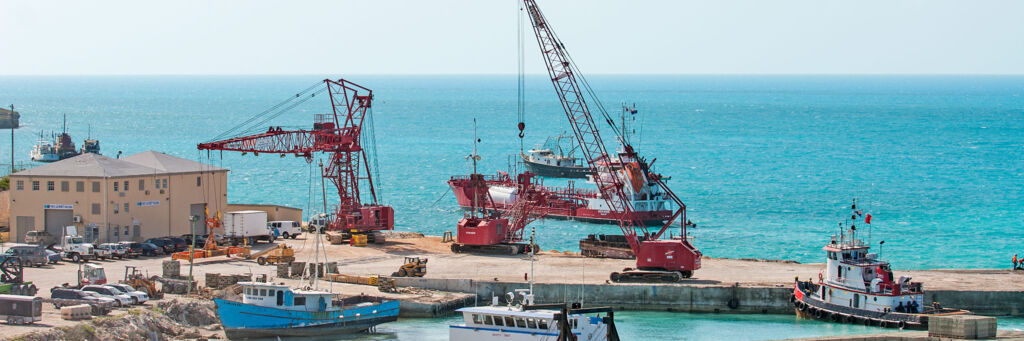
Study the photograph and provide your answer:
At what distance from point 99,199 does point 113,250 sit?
4650mm

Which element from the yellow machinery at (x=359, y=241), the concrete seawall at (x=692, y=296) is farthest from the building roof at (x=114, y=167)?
the concrete seawall at (x=692, y=296)

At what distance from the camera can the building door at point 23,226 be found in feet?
221

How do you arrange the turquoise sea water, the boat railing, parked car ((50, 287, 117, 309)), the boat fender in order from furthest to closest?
the turquoise sea water → the boat fender → the boat railing → parked car ((50, 287, 117, 309))

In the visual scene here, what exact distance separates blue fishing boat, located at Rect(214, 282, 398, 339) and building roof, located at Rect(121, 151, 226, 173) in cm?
2251

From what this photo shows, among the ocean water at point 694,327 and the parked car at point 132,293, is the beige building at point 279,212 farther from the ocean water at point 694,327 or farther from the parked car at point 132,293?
the parked car at point 132,293

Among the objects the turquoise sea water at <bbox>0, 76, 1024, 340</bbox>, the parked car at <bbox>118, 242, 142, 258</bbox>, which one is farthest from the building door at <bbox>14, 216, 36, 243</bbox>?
the turquoise sea water at <bbox>0, 76, 1024, 340</bbox>

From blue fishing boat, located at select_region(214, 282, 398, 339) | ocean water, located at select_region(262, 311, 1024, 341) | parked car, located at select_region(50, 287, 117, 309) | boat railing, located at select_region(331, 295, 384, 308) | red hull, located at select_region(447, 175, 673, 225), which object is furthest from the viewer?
red hull, located at select_region(447, 175, 673, 225)

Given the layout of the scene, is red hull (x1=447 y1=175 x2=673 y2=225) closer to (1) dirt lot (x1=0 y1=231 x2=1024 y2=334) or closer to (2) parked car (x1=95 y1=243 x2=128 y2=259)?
(1) dirt lot (x1=0 y1=231 x2=1024 y2=334)

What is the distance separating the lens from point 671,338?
51500 mm

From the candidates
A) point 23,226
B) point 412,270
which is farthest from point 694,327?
point 23,226

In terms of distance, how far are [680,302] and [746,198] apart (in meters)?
56.6

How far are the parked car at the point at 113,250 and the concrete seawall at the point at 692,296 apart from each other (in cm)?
1653

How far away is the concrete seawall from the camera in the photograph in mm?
56562

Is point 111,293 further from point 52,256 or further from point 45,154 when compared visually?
point 45,154
